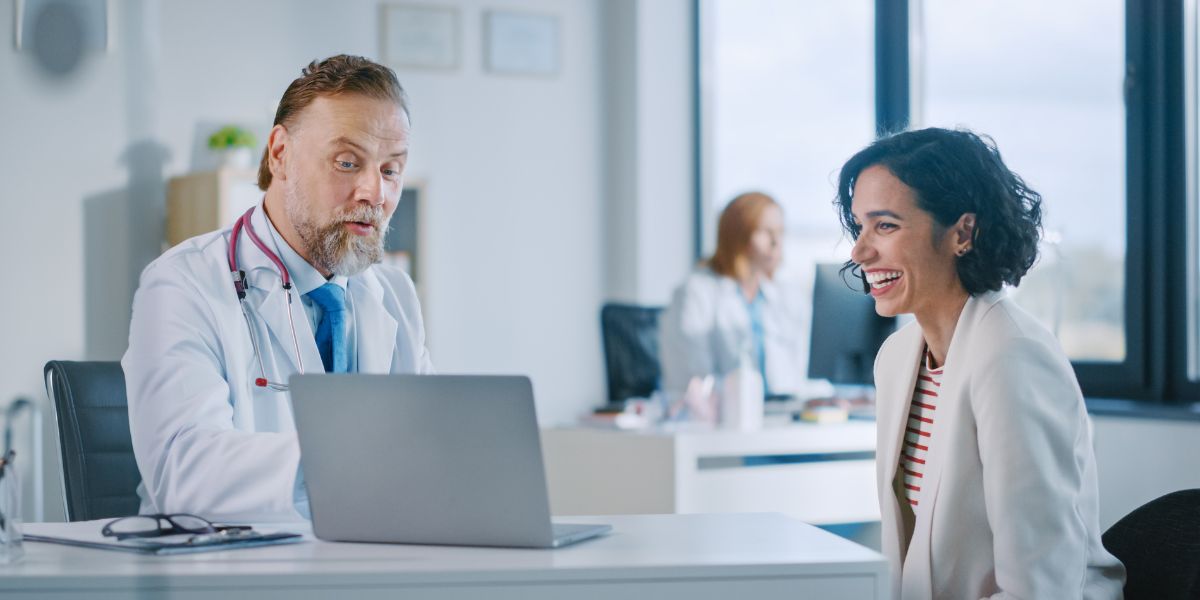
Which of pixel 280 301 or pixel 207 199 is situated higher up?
pixel 207 199

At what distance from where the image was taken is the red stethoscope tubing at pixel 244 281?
6.13 feet

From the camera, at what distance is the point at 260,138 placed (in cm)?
519

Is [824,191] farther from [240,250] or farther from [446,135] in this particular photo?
[240,250]

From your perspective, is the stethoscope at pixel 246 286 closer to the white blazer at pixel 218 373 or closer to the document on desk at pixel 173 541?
the white blazer at pixel 218 373

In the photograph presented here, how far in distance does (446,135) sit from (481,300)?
78 centimetres

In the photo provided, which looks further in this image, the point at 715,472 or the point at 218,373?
the point at 715,472

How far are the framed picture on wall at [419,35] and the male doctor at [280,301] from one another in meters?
3.46

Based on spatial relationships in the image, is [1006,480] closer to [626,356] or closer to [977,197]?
[977,197]

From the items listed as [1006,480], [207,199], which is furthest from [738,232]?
[1006,480]

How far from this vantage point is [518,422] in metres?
1.32

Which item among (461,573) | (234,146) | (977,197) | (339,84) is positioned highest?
(234,146)

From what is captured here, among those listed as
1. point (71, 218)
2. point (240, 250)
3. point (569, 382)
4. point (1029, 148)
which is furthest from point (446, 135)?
point (240, 250)

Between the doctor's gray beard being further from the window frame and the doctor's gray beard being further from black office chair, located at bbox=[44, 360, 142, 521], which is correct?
the window frame

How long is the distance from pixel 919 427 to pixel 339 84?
1.07 meters
